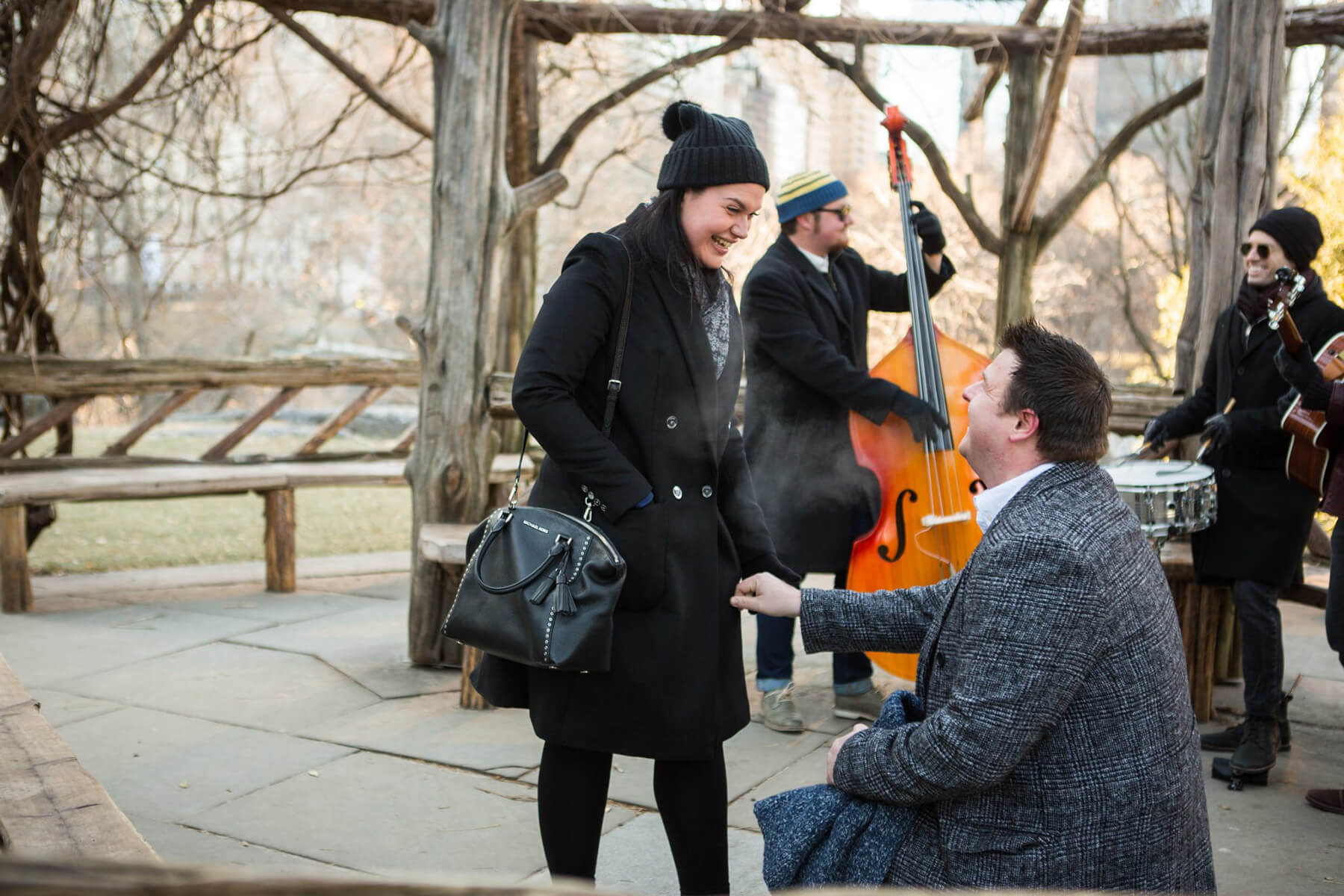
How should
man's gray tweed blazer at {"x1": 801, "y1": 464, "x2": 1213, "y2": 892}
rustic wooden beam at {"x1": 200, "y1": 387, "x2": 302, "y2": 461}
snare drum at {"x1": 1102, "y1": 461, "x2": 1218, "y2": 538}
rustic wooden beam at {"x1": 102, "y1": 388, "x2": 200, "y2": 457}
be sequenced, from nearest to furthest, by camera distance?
man's gray tweed blazer at {"x1": 801, "y1": 464, "x2": 1213, "y2": 892} < snare drum at {"x1": 1102, "y1": 461, "x2": 1218, "y2": 538} < rustic wooden beam at {"x1": 102, "y1": 388, "x2": 200, "y2": 457} < rustic wooden beam at {"x1": 200, "y1": 387, "x2": 302, "y2": 461}

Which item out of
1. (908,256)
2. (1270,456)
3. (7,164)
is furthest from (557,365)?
(7,164)

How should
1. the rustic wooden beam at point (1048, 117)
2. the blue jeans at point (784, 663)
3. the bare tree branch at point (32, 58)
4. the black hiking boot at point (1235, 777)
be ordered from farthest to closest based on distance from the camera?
the rustic wooden beam at point (1048, 117)
the bare tree branch at point (32, 58)
the blue jeans at point (784, 663)
the black hiking boot at point (1235, 777)

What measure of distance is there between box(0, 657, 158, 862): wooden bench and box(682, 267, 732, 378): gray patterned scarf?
1.36 metres

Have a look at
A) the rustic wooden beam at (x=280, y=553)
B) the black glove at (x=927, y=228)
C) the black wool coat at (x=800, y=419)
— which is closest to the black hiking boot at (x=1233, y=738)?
the black wool coat at (x=800, y=419)

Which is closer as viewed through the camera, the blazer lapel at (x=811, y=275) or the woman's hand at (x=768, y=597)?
the woman's hand at (x=768, y=597)

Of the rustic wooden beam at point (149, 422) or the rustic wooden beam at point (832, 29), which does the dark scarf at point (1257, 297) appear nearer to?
the rustic wooden beam at point (832, 29)

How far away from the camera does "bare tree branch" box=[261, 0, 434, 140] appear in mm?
5867

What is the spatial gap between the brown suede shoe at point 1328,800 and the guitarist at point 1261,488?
0.17 meters

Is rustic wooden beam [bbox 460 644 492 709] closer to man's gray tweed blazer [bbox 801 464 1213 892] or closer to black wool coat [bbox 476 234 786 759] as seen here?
black wool coat [bbox 476 234 786 759]

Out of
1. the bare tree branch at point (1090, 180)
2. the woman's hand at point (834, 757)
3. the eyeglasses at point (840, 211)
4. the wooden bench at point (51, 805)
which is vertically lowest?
the wooden bench at point (51, 805)

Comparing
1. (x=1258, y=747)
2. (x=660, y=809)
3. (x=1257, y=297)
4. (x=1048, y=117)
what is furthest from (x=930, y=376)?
(x=1048, y=117)

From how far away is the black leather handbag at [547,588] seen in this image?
7.13 feet

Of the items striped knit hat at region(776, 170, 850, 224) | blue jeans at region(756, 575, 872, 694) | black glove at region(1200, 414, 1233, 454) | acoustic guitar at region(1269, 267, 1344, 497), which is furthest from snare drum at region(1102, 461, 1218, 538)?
striped knit hat at region(776, 170, 850, 224)

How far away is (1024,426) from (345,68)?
5336 mm
